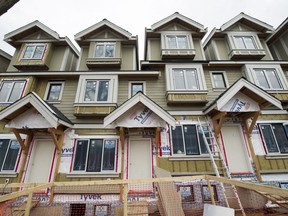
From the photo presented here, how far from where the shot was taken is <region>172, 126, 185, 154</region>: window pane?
8.13m

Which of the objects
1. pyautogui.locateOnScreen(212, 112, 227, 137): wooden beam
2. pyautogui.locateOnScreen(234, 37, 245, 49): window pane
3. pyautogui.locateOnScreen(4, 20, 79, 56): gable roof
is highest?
pyautogui.locateOnScreen(4, 20, 79, 56): gable roof

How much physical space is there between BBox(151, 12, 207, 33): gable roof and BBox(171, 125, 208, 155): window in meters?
7.04

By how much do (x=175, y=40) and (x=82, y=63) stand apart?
637 cm

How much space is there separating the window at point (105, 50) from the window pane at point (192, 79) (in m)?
4.88

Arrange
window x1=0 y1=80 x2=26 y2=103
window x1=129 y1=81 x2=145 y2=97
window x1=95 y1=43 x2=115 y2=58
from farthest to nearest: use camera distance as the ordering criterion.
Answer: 1. window x1=95 y1=43 x2=115 y2=58
2. window x1=129 y1=81 x2=145 y2=97
3. window x1=0 y1=80 x2=26 y2=103

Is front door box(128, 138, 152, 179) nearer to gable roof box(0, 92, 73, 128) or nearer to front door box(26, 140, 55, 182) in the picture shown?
gable roof box(0, 92, 73, 128)

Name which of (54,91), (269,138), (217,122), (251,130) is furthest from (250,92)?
(54,91)

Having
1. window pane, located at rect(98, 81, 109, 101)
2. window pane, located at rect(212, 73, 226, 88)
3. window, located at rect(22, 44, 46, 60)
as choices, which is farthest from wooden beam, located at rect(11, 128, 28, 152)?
window pane, located at rect(212, 73, 226, 88)

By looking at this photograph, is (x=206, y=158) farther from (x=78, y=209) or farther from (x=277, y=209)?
(x=78, y=209)

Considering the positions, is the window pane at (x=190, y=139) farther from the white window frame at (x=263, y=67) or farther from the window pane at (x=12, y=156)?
the window pane at (x=12, y=156)

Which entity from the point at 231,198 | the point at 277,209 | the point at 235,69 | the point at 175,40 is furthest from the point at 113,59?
the point at 277,209

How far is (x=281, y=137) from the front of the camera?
8.52 meters

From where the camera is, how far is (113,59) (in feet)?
34.0

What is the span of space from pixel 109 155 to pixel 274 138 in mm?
8319
